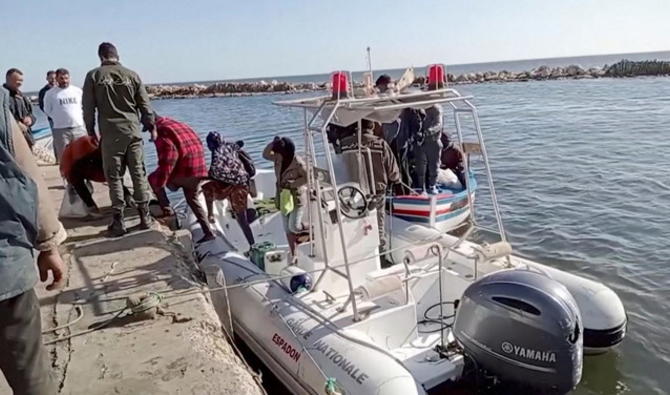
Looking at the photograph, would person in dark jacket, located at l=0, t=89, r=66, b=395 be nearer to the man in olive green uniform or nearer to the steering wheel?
the steering wheel

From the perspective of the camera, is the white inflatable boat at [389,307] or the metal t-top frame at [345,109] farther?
the metal t-top frame at [345,109]

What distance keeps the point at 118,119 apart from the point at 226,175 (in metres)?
1.15

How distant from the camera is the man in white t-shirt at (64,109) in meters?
7.12

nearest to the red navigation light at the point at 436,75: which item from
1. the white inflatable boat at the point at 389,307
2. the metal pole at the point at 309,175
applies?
the white inflatable boat at the point at 389,307

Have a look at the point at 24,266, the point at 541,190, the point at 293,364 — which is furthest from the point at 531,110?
the point at 24,266

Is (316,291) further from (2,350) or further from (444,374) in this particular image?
(2,350)

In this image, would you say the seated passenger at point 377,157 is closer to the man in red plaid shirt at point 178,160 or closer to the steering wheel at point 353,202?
the steering wheel at point 353,202

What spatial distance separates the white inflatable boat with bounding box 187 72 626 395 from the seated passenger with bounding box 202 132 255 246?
564mm

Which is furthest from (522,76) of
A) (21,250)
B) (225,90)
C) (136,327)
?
(21,250)

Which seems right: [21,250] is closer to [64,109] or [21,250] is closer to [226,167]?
[226,167]

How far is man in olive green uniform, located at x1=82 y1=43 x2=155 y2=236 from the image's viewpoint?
15.4 ft

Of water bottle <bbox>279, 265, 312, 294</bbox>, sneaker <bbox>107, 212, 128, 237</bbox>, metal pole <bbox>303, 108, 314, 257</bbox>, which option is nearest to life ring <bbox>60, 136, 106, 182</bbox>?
sneaker <bbox>107, 212, 128, 237</bbox>

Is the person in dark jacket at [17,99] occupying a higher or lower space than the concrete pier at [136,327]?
higher

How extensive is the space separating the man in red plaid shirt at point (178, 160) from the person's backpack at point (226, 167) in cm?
12
